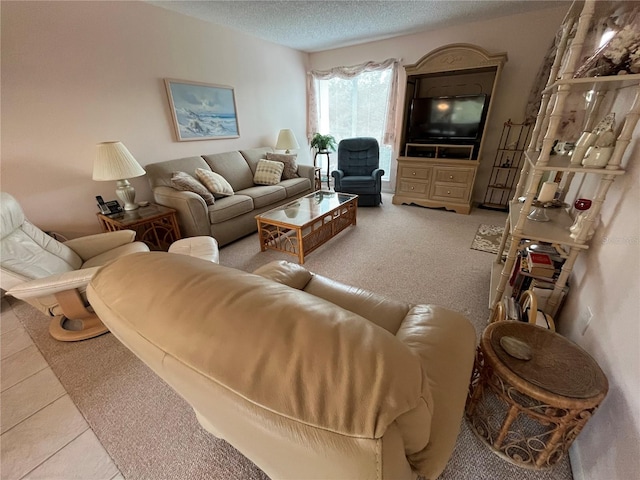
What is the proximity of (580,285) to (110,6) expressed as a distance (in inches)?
169

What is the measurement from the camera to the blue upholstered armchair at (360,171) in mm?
4020

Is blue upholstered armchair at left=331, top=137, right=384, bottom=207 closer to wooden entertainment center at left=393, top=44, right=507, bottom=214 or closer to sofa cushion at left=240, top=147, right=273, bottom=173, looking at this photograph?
wooden entertainment center at left=393, top=44, right=507, bottom=214

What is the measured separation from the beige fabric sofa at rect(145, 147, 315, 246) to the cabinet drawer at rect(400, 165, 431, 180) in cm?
142

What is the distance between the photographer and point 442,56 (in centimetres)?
340

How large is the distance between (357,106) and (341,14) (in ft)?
5.53

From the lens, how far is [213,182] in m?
3.10

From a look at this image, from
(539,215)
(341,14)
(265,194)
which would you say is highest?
(341,14)

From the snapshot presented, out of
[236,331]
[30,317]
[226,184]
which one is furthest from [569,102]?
[30,317]

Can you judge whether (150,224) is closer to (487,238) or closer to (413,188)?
(413,188)

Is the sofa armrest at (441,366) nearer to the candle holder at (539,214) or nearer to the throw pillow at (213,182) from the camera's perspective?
the candle holder at (539,214)

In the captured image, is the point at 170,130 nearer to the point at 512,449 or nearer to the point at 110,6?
the point at 110,6

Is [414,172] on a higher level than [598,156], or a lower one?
lower

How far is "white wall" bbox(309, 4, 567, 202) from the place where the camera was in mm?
→ 3229

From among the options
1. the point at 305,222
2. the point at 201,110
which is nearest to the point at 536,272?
the point at 305,222
